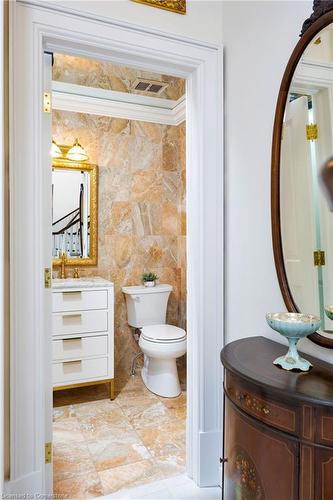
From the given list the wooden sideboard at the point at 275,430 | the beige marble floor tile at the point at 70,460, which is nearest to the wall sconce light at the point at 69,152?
the beige marble floor tile at the point at 70,460

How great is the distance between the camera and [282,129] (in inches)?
58.6

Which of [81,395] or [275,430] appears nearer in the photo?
[275,430]

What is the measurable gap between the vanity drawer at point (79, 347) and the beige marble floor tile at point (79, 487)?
98cm

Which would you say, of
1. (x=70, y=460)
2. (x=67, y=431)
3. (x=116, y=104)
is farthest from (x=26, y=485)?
(x=116, y=104)

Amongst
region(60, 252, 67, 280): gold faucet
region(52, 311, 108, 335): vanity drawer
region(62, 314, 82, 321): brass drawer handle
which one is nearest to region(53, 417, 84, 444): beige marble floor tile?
region(52, 311, 108, 335): vanity drawer

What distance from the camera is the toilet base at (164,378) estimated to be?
3.00 m

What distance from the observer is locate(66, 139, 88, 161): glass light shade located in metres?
3.12

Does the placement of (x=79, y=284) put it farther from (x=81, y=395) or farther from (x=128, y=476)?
(x=128, y=476)

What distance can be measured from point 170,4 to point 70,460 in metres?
2.68

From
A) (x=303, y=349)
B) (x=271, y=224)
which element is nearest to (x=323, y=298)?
(x=303, y=349)

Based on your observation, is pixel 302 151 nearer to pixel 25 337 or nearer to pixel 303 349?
pixel 303 349

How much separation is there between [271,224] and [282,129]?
1.37 ft

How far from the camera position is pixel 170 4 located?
1809 mm

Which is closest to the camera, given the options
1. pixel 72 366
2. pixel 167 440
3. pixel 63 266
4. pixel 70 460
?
pixel 70 460
